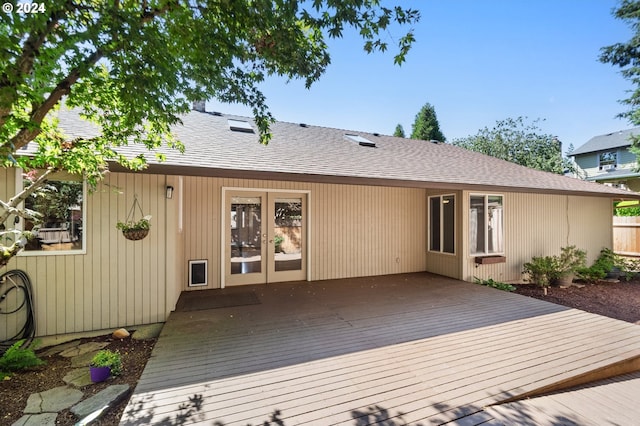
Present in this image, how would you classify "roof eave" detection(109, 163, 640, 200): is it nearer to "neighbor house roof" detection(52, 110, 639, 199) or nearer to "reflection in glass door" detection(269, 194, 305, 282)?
"neighbor house roof" detection(52, 110, 639, 199)

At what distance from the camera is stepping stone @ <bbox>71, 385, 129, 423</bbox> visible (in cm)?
234

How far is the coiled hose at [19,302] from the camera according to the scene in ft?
12.3

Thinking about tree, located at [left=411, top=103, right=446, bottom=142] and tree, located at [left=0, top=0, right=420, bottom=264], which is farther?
tree, located at [left=411, top=103, right=446, bottom=142]

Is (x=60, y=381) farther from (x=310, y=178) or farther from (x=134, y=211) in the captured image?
(x=310, y=178)

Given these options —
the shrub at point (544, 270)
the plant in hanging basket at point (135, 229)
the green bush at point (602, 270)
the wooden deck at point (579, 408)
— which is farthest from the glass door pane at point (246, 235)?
the green bush at point (602, 270)

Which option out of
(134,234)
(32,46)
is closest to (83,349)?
(134,234)

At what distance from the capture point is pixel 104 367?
2.83 meters

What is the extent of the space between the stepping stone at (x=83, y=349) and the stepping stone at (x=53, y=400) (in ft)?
2.78

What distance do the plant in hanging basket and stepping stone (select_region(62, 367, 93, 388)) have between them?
5.41 feet

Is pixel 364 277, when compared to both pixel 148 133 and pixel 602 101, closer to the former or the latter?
pixel 148 133

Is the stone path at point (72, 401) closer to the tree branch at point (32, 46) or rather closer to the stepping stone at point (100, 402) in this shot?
the stepping stone at point (100, 402)

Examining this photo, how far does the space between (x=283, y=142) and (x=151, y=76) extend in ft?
14.9

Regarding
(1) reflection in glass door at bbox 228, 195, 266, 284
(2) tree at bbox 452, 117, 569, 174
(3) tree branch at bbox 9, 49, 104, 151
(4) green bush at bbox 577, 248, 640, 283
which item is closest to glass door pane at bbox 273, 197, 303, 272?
(1) reflection in glass door at bbox 228, 195, 266, 284

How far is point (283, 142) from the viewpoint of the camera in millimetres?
6703
